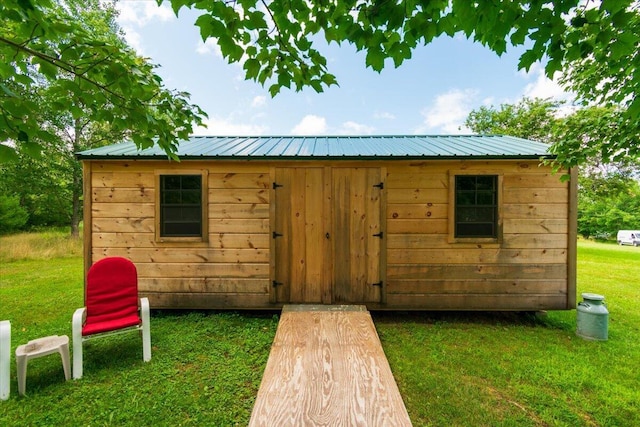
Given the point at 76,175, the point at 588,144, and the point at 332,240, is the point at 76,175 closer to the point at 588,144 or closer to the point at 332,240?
the point at 332,240

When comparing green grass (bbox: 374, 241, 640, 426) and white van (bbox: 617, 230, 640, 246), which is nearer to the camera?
green grass (bbox: 374, 241, 640, 426)

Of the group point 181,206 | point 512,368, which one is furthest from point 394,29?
point 181,206

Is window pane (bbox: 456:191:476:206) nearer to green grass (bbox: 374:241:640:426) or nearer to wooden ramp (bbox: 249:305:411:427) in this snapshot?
green grass (bbox: 374:241:640:426)

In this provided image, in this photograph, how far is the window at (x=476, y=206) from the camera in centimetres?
364

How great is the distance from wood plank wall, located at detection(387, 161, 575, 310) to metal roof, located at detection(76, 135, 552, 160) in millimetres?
218

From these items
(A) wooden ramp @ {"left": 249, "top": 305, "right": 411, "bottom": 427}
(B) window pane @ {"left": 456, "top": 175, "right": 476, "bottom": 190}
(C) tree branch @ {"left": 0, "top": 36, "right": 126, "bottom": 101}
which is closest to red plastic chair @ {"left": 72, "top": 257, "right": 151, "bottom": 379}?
(A) wooden ramp @ {"left": 249, "top": 305, "right": 411, "bottom": 427}

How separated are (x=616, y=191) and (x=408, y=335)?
15.9m

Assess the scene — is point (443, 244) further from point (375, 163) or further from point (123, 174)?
point (123, 174)

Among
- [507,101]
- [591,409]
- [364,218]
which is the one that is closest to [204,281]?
[364,218]

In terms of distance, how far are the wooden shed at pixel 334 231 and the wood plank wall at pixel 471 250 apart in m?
0.01

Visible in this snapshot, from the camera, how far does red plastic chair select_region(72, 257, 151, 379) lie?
8.37 ft

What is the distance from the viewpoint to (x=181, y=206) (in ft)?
12.1

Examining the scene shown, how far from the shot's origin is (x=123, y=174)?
11.9 ft

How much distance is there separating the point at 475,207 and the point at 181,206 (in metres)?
4.28
